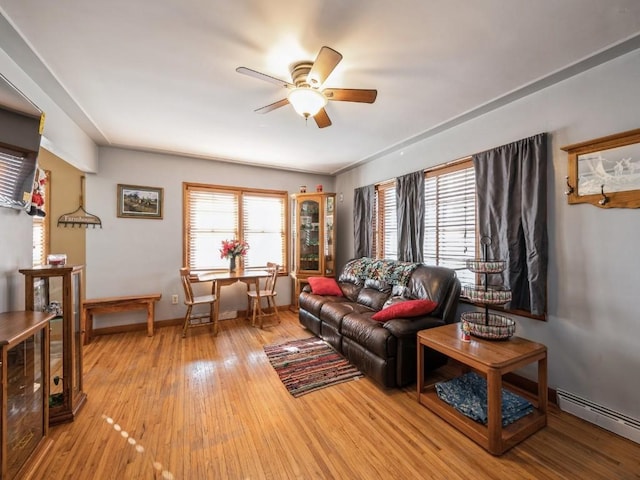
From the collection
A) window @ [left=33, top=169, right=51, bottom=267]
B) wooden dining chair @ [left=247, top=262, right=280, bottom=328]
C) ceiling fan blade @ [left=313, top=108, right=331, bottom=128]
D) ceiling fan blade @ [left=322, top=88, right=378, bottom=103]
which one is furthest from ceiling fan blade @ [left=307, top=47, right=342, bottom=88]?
window @ [left=33, top=169, right=51, bottom=267]

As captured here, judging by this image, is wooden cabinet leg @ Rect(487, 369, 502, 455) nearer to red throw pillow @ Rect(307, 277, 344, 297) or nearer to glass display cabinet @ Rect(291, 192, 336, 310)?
red throw pillow @ Rect(307, 277, 344, 297)

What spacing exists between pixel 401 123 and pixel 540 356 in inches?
95.5

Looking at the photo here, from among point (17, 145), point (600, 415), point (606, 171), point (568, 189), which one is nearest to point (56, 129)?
point (17, 145)

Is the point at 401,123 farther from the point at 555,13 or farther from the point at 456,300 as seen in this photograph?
the point at 456,300

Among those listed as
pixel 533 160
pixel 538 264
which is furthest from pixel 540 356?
pixel 533 160

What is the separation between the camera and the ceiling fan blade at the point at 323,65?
1510 millimetres

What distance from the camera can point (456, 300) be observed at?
267cm

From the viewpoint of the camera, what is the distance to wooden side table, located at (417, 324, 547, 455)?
1621 mm

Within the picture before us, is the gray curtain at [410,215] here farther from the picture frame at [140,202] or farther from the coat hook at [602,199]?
the picture frame at [140,202]

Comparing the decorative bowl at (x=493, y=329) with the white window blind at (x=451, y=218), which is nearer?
the decorative bowl at (x=493, y=329)

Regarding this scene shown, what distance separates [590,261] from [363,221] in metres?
2.76

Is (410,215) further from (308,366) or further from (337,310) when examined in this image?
(308,366)

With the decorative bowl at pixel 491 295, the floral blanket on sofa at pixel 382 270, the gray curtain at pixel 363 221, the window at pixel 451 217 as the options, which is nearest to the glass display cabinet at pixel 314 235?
the gray curtain at pixel 363 221

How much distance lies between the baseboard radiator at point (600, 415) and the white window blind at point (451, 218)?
1.17 m
